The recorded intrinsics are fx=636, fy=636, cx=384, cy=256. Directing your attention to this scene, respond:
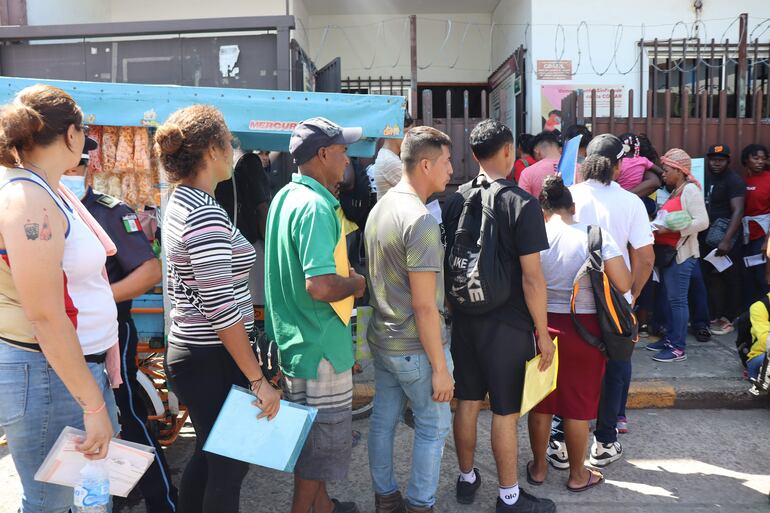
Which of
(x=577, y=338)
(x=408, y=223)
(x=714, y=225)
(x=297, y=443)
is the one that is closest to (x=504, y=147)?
(x=408, y=223)

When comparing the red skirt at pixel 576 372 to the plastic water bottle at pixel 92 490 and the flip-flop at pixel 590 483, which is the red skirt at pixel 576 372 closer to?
the flip-flop at pixel 590 483

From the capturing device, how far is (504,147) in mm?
3121

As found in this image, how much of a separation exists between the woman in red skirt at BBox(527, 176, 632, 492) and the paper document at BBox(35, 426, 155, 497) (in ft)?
6.98

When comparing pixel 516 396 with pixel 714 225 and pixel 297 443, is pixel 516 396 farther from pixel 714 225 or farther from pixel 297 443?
pixel 714 225

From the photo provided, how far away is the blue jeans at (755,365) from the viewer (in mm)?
4426

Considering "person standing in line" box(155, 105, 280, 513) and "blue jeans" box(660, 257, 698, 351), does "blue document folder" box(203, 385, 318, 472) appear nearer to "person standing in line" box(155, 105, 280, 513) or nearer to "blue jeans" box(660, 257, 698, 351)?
"person standing in line" box(155, 105, 280, 513)

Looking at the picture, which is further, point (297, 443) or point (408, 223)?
point (408, 223)

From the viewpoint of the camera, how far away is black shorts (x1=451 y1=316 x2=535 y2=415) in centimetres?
308

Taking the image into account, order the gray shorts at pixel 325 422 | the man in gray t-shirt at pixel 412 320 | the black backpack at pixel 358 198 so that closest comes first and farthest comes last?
the gray shorts at pixel 325 422 → the man in gray t-shirt at pixel 412 320 → the black backpack at pixel 358 198

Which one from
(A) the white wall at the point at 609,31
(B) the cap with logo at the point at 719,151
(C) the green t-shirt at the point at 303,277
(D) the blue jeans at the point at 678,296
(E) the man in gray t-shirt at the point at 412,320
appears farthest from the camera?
(A) the white wall at the point at 609,31

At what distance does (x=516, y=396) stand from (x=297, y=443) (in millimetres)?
1211

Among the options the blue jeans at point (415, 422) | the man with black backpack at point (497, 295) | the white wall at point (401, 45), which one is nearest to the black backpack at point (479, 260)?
the man with black backpack at point (497, 295)

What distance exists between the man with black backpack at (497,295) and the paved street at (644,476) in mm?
385

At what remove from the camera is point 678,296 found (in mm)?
5273
